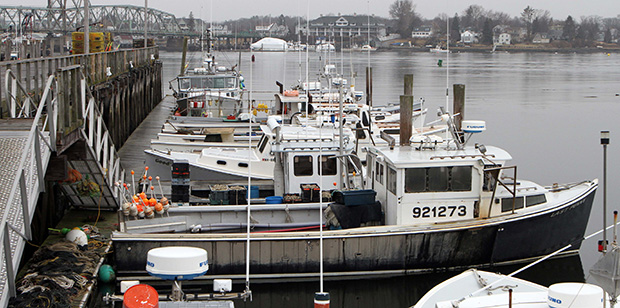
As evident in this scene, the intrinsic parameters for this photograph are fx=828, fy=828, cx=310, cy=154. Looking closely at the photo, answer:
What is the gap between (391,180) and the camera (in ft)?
49.5

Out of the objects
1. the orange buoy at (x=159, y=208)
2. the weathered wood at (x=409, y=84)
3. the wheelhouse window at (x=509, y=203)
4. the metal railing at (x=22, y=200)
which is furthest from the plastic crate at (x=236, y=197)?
the weathered wood at (x=409, y=84)

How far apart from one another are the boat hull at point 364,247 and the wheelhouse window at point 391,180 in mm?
722

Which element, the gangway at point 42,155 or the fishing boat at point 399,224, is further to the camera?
the fishing boat at point 399,224

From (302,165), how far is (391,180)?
2.79 meters

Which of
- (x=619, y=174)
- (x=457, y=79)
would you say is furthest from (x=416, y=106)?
(x=457, y=79)

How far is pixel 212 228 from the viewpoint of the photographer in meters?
15.6

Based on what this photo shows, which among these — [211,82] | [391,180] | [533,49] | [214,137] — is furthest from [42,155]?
[533,49]

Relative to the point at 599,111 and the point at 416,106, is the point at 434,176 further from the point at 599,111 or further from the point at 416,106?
the point at 599,111

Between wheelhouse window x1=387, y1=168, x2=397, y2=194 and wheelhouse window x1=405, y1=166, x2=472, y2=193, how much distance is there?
9.8 inches

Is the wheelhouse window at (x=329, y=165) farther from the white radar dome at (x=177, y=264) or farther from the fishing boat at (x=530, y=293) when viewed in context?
the white radar dome at (x=177, y=264)

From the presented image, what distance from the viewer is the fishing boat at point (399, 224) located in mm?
14739

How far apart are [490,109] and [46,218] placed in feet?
130

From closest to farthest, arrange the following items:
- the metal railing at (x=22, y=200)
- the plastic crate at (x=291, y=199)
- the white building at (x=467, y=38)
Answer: the metal railing at (x=22, y=200) < the plastic crate at (x=291, y=199) < the white building at (x=467, y=38)

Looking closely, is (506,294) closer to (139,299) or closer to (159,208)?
(139,299)
